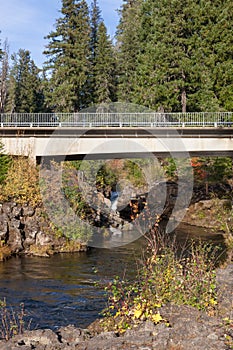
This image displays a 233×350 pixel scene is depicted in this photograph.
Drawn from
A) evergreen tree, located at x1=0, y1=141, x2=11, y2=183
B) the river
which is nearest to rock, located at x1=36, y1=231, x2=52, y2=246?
the river

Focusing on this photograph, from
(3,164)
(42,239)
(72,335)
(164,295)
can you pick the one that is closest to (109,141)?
(3,164)

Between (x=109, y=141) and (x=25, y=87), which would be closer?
(x=109, y=141)

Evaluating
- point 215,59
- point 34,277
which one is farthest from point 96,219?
point 215,59

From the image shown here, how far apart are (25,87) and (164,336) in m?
56.6

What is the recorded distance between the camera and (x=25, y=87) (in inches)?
2379

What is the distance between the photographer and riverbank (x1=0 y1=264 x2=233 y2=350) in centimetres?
708

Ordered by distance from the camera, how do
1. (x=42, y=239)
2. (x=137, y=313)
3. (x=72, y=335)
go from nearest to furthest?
(x=137, y=313) < (x=72, y=335) < (x=42, y=239)

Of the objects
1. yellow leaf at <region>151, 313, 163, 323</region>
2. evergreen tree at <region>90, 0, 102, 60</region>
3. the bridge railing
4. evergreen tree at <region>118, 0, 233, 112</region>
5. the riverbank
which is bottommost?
the riverbank

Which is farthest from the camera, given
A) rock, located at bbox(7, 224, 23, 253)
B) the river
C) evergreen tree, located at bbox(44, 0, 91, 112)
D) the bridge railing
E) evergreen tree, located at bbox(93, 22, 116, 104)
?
evergreen tree, located at bbox(93, 22, 116, 104)

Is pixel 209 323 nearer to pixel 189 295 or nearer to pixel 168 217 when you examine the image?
pixel 189 295

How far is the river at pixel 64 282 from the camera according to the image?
12172 mm

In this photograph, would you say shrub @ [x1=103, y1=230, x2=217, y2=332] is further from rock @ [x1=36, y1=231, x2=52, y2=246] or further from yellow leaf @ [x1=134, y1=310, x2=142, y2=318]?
rock @ [x1=36, y1=231, x2=52, y2=246]

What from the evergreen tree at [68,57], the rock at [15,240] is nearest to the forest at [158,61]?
the evergreen tree at [68,57]

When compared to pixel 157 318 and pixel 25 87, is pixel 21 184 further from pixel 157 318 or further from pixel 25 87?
pixel 25 87
